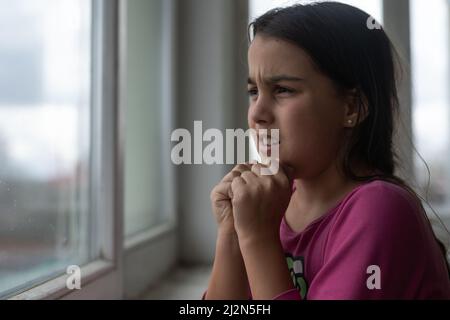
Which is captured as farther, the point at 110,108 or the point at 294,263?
the point at 110,108

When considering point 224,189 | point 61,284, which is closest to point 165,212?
point 61,284

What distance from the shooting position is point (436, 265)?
41 cm

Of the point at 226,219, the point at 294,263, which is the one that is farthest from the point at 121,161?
the point at 294,263

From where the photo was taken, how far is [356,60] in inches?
19.8

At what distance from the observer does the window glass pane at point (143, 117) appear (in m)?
1.16

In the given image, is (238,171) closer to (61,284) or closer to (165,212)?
(61,284)

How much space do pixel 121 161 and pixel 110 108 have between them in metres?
0.11

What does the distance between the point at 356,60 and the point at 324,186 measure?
0.14m

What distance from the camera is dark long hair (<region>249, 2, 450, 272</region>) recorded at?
0.49 m

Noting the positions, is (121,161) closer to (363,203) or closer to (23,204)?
(23,204)

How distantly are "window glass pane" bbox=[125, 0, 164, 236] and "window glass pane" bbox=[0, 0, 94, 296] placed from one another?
0.25 m

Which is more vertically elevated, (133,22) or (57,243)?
(133,22)

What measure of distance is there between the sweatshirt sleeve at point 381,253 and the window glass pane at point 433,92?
1.23 m

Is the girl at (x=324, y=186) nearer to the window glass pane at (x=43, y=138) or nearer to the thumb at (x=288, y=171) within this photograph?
the thumb at (x=288, y=171)
